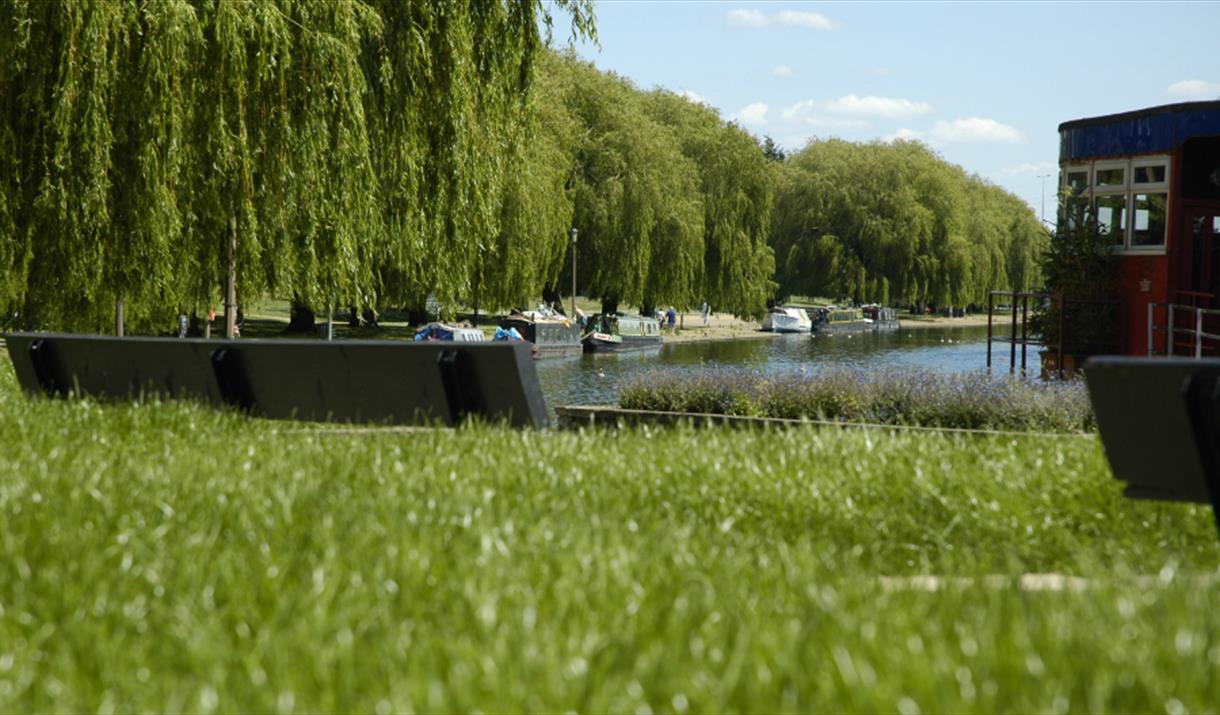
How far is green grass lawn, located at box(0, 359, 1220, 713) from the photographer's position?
Result: 438cm

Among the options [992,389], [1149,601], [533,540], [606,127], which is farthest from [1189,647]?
[606,127]

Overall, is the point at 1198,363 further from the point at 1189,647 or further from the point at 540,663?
the point at 540,663

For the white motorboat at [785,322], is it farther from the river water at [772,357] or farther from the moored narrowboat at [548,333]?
the moored narrowboat at [548,333]

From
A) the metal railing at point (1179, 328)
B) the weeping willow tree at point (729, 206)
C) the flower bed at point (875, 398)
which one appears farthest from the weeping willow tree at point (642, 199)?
the flower bed at point (875, 398)

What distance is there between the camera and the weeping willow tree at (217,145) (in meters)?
14.4

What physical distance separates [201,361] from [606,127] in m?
43.6

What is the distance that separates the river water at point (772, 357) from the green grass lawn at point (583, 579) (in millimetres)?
20961

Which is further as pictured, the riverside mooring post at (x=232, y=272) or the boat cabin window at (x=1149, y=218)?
the boat cabin window at (x=1149, y=218)

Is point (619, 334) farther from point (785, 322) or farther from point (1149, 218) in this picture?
point (1149, 218)

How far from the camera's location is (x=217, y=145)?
49.3ft

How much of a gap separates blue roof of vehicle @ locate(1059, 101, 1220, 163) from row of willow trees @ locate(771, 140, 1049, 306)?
54.1 meters

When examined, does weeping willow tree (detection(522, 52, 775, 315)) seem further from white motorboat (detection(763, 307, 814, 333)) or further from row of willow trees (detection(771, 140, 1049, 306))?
white motorboat (detection(763, 307, 814, 333))

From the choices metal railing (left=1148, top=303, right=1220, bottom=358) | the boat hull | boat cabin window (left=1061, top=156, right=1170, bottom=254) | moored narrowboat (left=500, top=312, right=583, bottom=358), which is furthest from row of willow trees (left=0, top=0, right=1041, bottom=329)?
the boat hull

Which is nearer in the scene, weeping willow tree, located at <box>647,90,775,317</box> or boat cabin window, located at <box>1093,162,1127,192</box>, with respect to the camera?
boat cabin window, located at <box>1093,162,1127,192</box>
